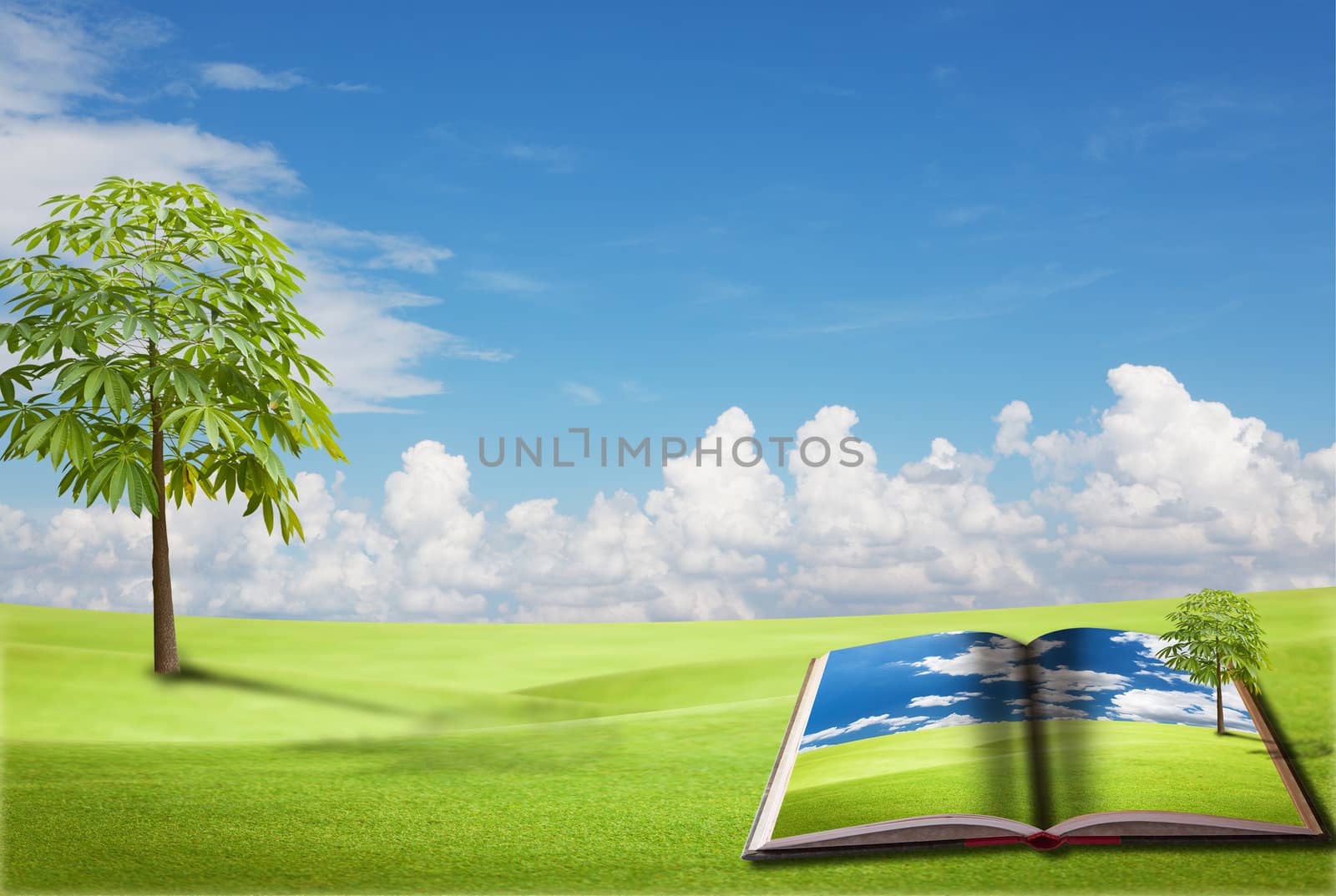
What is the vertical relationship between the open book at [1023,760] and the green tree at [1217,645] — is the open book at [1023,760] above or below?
below

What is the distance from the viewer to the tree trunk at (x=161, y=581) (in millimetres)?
9156

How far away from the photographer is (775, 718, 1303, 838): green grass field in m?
4.53

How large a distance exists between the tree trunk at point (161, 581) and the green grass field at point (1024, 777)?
Result: 697cm

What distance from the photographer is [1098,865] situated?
14.5 feet

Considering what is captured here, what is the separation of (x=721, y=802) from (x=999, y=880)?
170 cm

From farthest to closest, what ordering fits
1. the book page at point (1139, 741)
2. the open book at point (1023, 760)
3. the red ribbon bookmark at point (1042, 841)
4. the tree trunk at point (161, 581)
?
the tree trunk at point (161, 581) → the book page at point (1139, 741) → the open book at point (1023, 760) → the red ribbon bookmark at point (1042, 841)

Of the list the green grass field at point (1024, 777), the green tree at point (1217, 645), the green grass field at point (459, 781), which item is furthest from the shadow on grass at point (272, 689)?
the green tree at point (1217, 645)

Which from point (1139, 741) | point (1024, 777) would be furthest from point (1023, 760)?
point (1139, 741)

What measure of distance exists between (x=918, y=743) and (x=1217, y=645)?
2.12m

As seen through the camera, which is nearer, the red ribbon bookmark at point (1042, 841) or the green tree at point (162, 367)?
the red ribbon bookmark at point (1042, 841)

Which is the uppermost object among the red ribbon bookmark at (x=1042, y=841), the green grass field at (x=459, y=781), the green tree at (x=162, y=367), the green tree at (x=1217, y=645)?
the green tree at (x=162, y=367)

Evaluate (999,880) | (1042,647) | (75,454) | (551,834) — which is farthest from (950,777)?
(75,454)

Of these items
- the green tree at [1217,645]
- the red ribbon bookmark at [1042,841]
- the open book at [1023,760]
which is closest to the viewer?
the red ribbon bookmark at [1042,841]

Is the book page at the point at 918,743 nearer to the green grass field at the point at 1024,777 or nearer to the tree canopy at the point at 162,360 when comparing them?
the green grass field at the point at 1024,777
